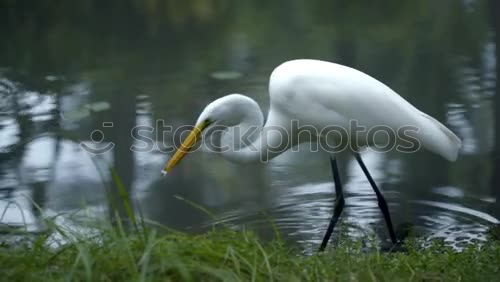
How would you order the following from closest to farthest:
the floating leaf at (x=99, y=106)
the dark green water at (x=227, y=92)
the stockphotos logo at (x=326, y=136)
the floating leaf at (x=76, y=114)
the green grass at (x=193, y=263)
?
the green grass at (x=193, y=263), the stockphotos logo at (x=326, y=136), the dark green water at (x=227, y=92), the floating leaf at (x=76, y=114), the floating leaf at (x=99, y=106)

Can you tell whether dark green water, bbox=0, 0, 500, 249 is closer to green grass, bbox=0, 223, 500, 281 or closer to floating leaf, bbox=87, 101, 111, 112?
floating leaf, bbox=87, 101, 111, 112

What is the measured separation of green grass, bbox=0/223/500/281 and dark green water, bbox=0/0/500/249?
27 centimetres

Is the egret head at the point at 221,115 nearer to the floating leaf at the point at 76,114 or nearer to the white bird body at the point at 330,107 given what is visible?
the white bird body at the point at 330,107

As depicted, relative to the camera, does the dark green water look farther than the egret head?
Yes

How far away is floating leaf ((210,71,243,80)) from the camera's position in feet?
27.0

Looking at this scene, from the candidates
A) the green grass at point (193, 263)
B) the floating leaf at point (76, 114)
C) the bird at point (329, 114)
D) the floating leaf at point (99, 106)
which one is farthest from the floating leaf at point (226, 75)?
the green grass at point (193, 263)

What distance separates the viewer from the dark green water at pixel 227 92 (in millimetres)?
5211

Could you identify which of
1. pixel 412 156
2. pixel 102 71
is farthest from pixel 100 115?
pixel 412 156

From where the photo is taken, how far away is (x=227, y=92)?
7684 millimetres

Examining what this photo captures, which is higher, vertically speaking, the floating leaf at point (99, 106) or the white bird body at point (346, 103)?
the white bird body at point (346, 103)

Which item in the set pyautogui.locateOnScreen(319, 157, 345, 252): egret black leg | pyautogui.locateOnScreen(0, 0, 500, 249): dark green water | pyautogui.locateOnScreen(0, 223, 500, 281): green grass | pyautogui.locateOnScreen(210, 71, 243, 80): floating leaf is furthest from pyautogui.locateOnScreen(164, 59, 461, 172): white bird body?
pyautogui.locateOnScreen(210, 71, 243, 80): floating leaf

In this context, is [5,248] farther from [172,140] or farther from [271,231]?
[172,140]

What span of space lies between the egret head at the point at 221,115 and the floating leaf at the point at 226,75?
11.7 feet

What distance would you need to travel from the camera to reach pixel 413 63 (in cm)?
853
